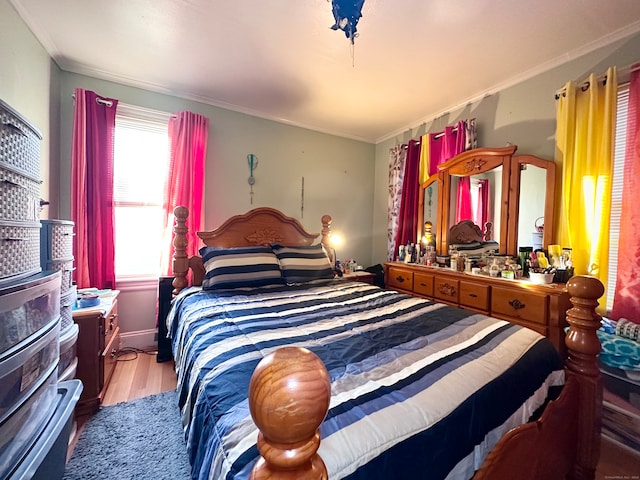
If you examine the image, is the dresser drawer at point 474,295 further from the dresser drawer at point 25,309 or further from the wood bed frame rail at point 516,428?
the dresser drawer at point 25,309

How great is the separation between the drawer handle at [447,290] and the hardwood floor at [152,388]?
1128 millimetres

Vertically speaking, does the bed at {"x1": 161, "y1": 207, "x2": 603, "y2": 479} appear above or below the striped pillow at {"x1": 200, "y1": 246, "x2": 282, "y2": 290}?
below

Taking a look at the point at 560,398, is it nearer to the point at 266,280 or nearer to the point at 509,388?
the point at 509,388

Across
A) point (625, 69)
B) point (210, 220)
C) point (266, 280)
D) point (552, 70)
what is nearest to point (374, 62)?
point (552, 70)

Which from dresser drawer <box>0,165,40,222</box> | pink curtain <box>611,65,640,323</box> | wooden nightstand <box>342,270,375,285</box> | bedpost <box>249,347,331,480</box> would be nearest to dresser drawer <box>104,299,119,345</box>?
dresser drawer <box>0,165,40,222</box>

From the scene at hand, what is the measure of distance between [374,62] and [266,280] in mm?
1837

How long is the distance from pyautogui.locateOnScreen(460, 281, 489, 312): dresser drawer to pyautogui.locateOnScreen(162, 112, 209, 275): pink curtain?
7.82 ft

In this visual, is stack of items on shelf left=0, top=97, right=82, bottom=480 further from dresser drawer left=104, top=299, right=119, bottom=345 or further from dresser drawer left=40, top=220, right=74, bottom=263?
dresser drawer left=104, top=299, right=119, bottom=345

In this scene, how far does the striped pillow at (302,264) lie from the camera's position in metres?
2.24

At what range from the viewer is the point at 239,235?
252cm

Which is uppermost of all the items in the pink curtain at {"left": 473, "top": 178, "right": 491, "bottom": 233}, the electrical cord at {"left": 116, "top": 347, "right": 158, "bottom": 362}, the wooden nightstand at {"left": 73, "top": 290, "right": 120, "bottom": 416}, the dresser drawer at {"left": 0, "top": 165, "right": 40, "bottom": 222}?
the pink curtain at {"left": 473, "top": 178, "right": 491, "bottom": 233}

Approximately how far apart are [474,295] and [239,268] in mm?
1825

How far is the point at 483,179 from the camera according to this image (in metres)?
2.41

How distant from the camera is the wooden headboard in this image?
2.22 m
